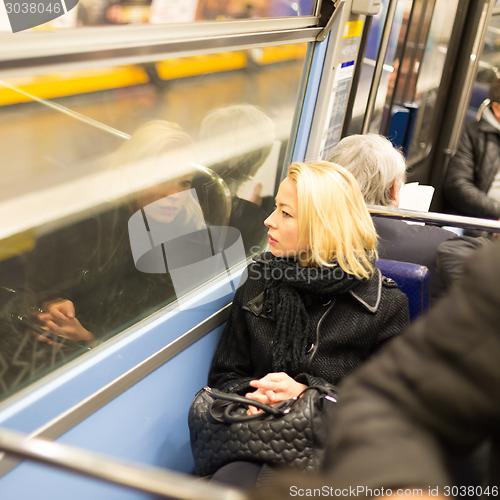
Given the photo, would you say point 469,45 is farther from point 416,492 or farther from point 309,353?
point 416,492

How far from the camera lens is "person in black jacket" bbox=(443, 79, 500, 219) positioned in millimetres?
4266

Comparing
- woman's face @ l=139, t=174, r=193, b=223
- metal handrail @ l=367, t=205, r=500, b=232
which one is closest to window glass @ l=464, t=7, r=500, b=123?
metal handrail @ l=367, t=205, r=500, b=232

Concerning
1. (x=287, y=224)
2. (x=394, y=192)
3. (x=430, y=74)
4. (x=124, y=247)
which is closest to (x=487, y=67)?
(x=430, y=74)

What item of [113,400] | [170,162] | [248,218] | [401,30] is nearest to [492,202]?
[401,30]

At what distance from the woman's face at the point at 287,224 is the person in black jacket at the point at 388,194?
1.90ft

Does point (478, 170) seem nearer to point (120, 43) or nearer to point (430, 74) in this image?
point (430, 74)

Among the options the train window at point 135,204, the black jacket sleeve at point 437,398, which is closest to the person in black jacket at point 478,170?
the train window at point 135,204

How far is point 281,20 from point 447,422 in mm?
2015

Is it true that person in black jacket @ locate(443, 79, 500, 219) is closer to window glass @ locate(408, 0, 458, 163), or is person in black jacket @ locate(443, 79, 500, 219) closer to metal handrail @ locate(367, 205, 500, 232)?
window glass @ locate(408, 0, 458, 163)

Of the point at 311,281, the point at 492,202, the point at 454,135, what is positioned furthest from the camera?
the point at 454,135

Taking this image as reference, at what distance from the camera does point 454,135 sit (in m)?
4.82

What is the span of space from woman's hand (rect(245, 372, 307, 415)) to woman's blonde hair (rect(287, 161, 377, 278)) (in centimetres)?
36

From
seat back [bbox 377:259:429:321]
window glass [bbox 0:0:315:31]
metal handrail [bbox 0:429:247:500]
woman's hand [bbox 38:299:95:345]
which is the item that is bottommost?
woman's hand [bbox 38:299:95:345]

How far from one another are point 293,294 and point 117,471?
1244 mm
